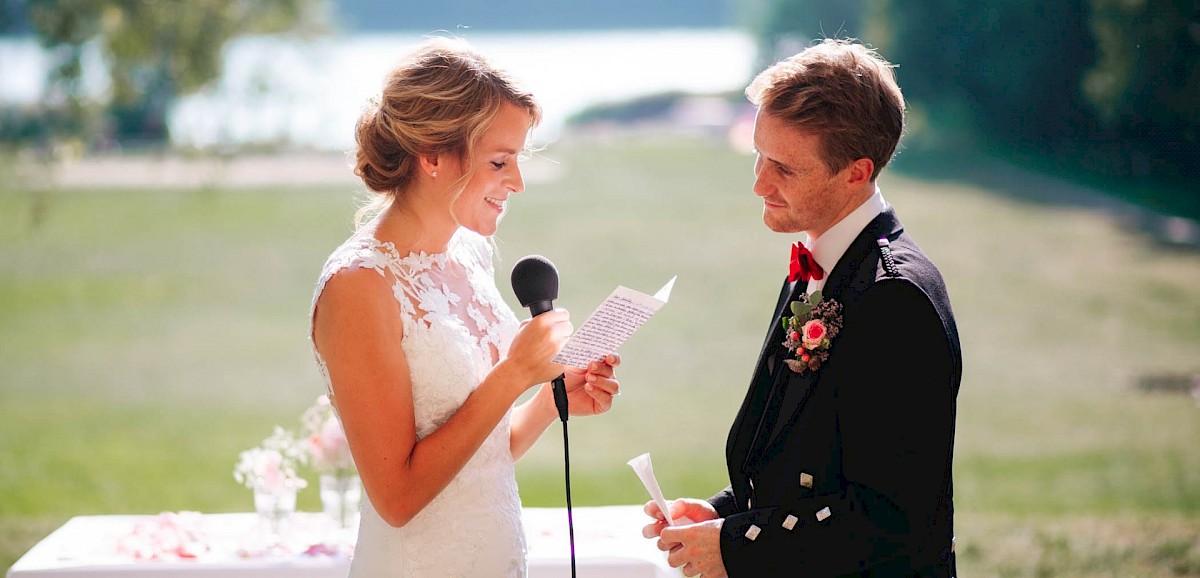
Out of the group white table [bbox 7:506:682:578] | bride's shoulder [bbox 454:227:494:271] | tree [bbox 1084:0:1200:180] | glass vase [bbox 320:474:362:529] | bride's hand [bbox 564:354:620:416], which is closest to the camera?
bride's hand [bbox 564:354:620:416]

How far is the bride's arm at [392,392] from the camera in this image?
227cm

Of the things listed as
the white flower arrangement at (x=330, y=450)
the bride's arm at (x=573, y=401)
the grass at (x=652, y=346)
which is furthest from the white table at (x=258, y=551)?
the grass at (x=652, y=346)

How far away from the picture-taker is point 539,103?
2496 mm

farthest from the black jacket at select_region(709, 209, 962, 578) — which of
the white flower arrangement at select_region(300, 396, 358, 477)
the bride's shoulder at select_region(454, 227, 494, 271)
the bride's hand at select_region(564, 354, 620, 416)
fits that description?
the white flower arrangement at select_region(300, 396, 358, 477)

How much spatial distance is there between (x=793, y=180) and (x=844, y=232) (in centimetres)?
14

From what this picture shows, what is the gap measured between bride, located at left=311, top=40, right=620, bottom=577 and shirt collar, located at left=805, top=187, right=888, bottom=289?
1.55ft

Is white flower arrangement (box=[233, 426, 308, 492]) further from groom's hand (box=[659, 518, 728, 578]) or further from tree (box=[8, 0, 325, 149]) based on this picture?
tree (box=[8, 0, 325, 149])

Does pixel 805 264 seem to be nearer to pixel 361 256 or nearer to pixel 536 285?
pixel 536 285

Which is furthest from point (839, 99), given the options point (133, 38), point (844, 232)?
point (133, 38)

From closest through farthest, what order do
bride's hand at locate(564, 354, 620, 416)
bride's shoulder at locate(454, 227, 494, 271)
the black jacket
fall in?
the black jacket
bride's hand at locate(564, 354, 620, 416)
bride's shoulder at locate(454, 227, 494, 271)

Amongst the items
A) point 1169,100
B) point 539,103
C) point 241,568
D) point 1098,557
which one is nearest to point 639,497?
point 1098,557

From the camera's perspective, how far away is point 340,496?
3717mm

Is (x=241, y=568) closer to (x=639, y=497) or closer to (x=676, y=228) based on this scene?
(x=639, y=497)

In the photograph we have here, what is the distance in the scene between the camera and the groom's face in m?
2.37
